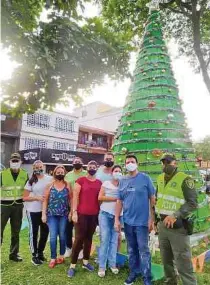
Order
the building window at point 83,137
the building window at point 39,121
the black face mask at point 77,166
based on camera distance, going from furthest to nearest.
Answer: the building window at point 83,137
the building window at point 39,121
the black face mask at point 77,166

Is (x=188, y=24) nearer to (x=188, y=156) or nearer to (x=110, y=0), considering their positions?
(x=110, y=0)

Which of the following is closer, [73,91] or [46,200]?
[73,91]

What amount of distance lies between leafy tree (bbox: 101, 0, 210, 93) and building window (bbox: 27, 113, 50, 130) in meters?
23.0

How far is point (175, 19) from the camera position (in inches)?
483

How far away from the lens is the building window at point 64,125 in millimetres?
35938

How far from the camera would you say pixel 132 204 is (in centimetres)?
479

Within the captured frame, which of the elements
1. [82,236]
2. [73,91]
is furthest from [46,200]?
[73,91]

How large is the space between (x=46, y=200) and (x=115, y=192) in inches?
48.1

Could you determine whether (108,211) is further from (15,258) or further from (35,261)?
(15,258)

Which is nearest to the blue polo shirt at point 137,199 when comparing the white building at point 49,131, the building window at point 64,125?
the white building at point 49,131

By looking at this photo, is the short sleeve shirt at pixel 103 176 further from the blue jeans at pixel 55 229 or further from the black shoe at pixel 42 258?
the black shoe at pixel 42 258

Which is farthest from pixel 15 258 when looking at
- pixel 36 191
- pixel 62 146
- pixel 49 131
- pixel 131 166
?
pixel 62 146

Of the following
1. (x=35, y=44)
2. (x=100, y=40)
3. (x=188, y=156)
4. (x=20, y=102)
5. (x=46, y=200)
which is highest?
(x=100, y=40)

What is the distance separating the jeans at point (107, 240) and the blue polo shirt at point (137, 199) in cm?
56
